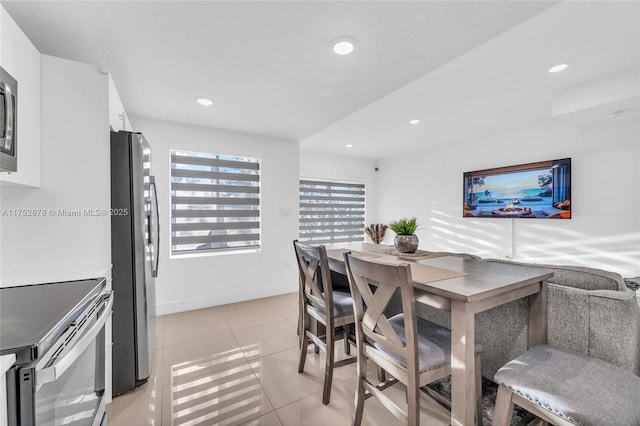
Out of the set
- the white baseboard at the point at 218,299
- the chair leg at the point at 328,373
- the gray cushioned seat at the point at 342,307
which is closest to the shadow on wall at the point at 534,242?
the white baseboard at the point at 218,299

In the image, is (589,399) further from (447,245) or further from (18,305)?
(447,245)

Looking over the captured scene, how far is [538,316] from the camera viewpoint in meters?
1.51

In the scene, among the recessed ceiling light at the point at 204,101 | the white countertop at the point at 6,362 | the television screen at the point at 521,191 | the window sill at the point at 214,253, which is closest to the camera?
the white countertop at the point at 6,362

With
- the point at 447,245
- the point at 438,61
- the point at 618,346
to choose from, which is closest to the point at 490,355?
the point at 618,346

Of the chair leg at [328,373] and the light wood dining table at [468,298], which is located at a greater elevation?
the light wood dining table at [468,298]

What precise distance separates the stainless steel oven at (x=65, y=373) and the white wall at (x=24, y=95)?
0.64 m

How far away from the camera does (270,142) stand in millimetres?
3998

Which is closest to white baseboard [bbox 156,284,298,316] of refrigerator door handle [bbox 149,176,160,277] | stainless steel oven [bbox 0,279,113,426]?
refrigerator door handle [bbox 149,176,160,277]

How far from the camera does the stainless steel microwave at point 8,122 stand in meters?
1.24

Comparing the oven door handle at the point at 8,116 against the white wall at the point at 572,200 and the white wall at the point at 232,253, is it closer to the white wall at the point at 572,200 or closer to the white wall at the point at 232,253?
the white wall at the point at 232,253

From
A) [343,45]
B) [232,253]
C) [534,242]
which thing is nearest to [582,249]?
[534,242]

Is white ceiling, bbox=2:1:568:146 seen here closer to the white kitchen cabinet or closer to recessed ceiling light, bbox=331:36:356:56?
recessed ceiling light, bbox=331:36:356:56

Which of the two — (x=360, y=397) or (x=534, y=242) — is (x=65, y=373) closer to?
(x=360, y=397)

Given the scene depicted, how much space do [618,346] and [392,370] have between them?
1069 mm
